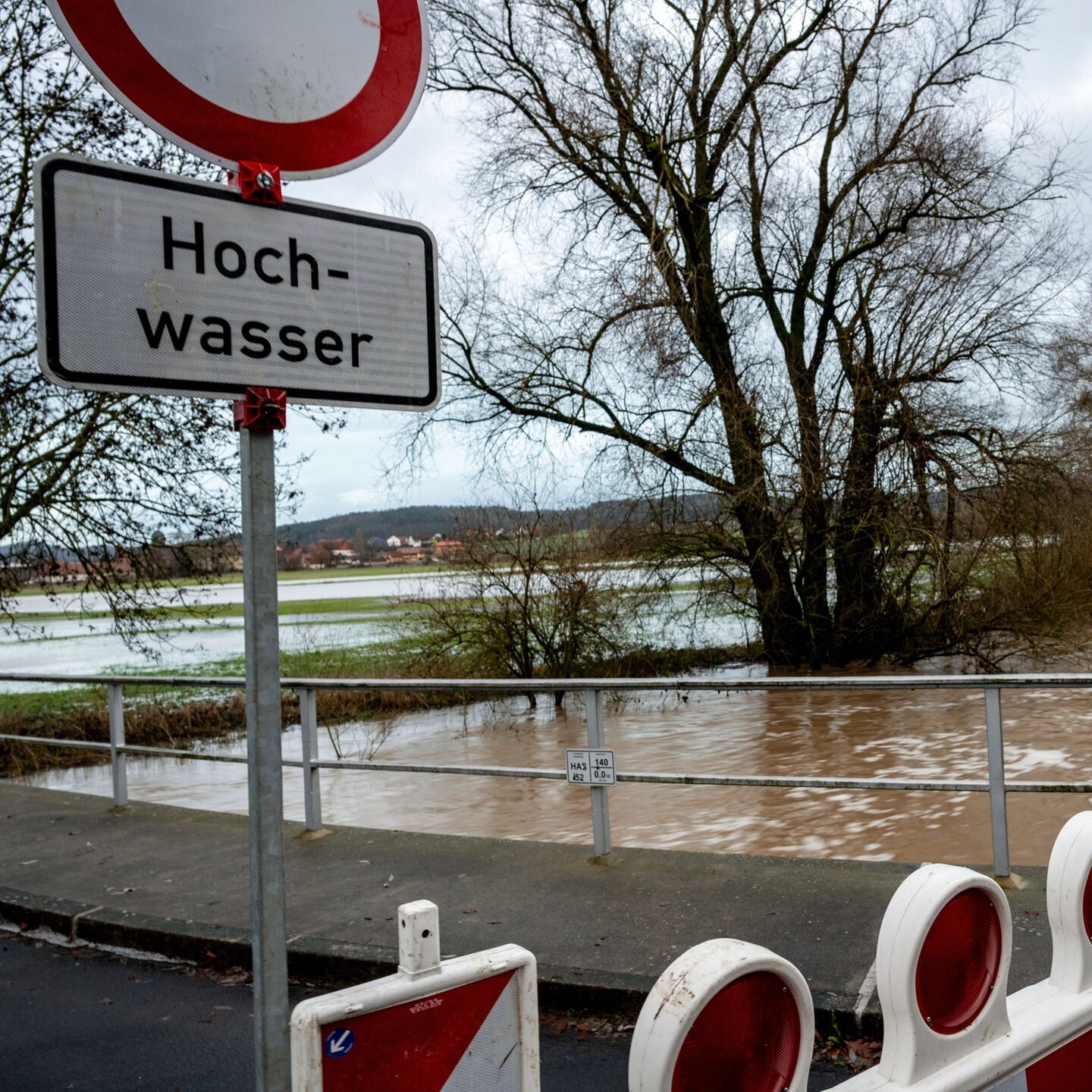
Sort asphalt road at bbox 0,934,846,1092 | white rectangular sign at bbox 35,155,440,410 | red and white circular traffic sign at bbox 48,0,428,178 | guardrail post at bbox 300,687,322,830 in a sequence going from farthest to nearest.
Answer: guardrail post at bbox 300,687,322,830 → asphalt road at bbox 0,934,846,1092 → red and white circular traffic sign at bbox 48,0,428,178 → white rectangular sign at bbox 35,155,440,410

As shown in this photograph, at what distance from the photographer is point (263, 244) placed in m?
1.93

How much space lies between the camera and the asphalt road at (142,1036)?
12.1 feet

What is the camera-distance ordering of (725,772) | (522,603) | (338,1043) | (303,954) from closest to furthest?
(338,1043), (303,954), (725,772), (522,603)

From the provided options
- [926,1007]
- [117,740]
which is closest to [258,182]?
[926,1007]

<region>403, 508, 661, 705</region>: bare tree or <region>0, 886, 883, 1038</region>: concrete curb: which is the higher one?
<region>403, 508, 661, 705</region>: bare tree

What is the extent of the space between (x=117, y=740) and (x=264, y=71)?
266 inches

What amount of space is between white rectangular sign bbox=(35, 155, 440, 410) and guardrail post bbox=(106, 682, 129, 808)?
20.9 feet

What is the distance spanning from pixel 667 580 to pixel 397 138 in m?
16.0

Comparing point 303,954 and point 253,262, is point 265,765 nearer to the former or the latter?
point 253,262

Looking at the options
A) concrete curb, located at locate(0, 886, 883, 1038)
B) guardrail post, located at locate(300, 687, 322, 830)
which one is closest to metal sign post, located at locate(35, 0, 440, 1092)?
concrete curb, located at locate(0, 886, 883, 1038)

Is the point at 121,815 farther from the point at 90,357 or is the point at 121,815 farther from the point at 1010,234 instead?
the point at 1010,234

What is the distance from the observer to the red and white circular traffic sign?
5.98ft

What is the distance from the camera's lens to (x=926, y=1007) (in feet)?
6.24

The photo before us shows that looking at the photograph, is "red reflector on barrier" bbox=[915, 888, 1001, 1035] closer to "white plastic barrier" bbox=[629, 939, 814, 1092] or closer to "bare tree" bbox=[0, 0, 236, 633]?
"white plastic barrier" bbox=[629, 939, 814, 1092]
